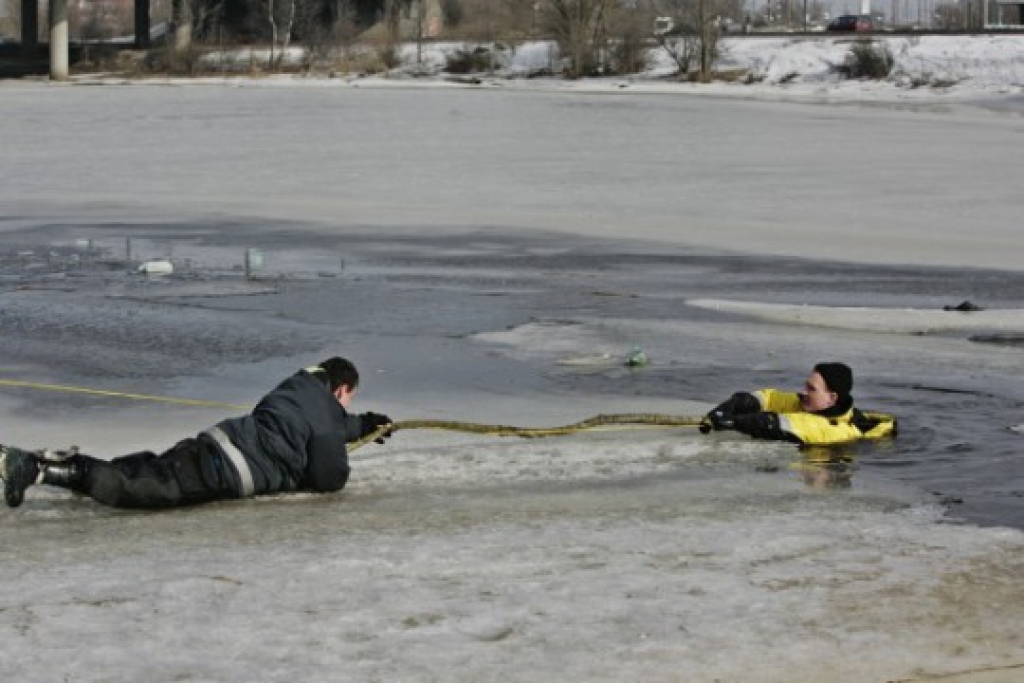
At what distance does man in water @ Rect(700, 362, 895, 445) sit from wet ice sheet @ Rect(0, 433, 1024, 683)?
65 centimetres

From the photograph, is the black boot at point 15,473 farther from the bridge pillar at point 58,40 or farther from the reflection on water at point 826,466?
the bridge pillar at point 58,40

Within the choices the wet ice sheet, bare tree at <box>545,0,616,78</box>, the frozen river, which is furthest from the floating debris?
bare tree at <box>545,0,616,78</box>

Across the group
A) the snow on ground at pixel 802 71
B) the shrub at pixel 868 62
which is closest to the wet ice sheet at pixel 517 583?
the snow on ground at pixel 802 71

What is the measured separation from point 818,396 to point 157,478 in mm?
3482

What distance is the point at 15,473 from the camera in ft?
26.2

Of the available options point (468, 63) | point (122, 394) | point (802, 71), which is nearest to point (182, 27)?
point (468, 63)

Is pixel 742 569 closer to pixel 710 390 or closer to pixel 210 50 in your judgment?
pixel 710 390

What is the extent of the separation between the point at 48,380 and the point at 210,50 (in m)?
76.5

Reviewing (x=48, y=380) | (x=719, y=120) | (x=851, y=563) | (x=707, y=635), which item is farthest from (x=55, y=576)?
(x=719, y=120)

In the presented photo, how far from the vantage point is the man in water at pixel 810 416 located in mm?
9719

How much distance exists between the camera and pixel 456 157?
33844mm

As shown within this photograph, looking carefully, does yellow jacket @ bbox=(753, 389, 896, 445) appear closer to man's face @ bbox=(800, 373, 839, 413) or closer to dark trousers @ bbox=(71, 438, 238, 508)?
man's face @ bbox=(800, 373, 839, 413)

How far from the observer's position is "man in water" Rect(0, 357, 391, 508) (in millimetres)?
8094

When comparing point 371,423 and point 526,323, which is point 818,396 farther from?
point 526,323
